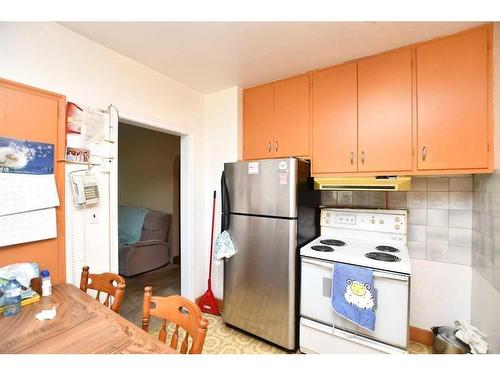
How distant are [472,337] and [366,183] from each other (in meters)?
1.21

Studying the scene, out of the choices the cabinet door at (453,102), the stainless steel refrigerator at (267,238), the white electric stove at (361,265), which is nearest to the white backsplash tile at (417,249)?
the white electric stove at (361,265)

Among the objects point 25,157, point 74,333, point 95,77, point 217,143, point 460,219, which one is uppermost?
point 95,77

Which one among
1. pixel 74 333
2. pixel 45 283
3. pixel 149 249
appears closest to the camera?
pixel 74 333

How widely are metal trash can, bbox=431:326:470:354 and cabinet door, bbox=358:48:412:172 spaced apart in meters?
1.26

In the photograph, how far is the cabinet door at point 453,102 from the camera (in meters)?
1.44

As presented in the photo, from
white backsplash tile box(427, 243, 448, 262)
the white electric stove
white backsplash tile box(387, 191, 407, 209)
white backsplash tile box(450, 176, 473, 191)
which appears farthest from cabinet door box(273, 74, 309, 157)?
white backsplash tile box(427, 243, 448, 262)

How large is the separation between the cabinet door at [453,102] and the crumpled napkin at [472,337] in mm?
1120

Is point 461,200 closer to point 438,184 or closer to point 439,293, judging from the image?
point 438,184

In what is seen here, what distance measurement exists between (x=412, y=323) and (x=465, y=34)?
222 cm

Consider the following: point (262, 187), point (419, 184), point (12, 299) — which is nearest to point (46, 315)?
point (12, 299)

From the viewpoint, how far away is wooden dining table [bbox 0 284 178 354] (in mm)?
810

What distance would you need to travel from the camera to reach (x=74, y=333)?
89 centimetres

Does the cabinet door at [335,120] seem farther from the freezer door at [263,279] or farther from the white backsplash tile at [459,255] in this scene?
the white backsplash tile at [459,255]

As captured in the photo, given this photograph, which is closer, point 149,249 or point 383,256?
point 383,256
